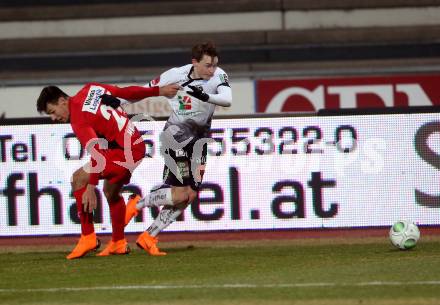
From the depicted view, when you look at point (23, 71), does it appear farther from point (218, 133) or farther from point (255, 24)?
point (218, 133)

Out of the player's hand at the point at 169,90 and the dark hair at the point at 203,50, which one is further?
the dark hair at the point at 203,50

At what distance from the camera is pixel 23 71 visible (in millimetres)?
22469

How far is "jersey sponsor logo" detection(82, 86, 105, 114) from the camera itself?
1125 cm

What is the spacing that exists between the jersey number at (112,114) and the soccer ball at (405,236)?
106 inches

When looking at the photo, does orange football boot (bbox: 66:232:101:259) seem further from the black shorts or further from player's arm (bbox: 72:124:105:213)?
the black shorts

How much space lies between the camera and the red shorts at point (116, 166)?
11461 mm

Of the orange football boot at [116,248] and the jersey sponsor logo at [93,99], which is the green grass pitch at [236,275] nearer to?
the orange football boot at [116,248]

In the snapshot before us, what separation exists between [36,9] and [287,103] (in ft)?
17.9

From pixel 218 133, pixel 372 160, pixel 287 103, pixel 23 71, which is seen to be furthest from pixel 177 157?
pixel 23 71

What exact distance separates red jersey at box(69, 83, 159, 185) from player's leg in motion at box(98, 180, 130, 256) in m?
0.34

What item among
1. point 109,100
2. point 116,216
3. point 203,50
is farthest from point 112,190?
point 203,50

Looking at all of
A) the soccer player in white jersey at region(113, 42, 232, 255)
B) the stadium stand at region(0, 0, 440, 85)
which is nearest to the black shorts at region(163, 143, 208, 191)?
the soccer player in white jersey at region(113, 42, 232, 255)

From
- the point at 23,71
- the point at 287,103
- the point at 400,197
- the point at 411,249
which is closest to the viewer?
the point at 411,249

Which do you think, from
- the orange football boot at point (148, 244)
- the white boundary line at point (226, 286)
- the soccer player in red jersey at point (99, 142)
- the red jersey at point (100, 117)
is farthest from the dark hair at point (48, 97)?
the white boundary line at point (226, 286)
